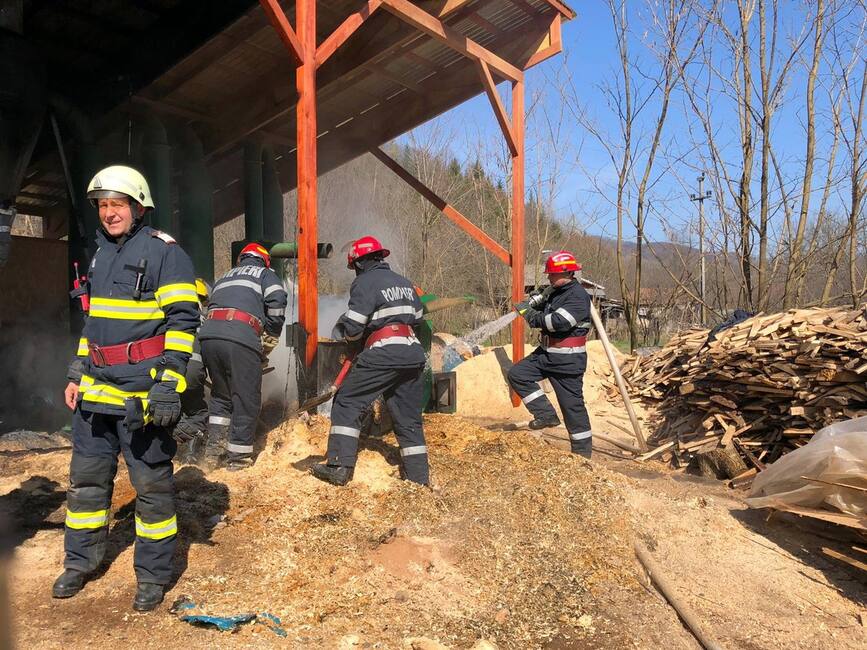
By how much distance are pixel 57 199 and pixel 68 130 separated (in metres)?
5.14

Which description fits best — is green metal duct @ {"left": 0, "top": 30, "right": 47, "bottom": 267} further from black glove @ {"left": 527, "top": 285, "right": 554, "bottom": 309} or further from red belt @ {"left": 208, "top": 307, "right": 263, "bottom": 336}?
black glove @ {"left": 527, "top": 285, "right": 554, "bottom": 309}

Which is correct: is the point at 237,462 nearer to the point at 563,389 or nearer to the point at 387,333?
the point at 387,333

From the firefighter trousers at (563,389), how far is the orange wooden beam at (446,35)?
3.92m

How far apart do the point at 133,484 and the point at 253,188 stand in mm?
7456

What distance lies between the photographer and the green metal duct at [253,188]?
970 cm

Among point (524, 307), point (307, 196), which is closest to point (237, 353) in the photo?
point (307, 196)

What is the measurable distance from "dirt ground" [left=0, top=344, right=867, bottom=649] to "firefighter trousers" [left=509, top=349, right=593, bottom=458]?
0.69m

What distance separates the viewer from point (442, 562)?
3.62m

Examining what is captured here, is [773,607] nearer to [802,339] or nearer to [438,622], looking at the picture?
[438,622]

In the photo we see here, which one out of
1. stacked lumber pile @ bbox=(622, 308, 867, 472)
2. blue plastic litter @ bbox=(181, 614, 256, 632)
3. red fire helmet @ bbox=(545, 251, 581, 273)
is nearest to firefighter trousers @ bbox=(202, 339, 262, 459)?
blue plastic litter @ bbox=(181, 614, 256, 632)

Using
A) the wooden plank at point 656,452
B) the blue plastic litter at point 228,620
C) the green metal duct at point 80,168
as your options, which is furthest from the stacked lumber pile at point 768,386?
the green metal duct at point 80,168

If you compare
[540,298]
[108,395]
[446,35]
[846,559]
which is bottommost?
[846,559]

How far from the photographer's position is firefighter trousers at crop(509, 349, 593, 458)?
5.93 metres

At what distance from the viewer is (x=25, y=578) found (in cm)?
317
